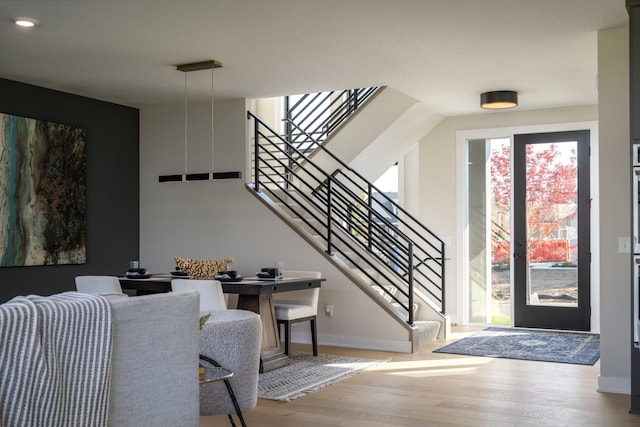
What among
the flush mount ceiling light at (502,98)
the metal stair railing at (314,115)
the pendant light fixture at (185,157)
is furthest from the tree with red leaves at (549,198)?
the pendant light fixture at (185,157)

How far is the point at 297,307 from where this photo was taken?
6.50m

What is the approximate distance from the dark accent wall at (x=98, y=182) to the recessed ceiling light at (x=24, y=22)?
1.96 metres

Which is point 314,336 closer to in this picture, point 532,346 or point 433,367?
point 433,367

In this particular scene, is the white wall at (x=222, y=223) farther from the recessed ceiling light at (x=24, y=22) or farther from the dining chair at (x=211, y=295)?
the recessed ceiling light at (x=24, y=22)

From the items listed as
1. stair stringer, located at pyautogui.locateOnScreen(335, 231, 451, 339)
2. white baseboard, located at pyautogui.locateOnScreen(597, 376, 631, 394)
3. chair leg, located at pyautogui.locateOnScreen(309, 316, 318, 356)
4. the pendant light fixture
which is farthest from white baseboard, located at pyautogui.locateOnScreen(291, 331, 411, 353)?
white baseboard, located at pyautogui.locateOnScreen(597, 376, 631, 394)

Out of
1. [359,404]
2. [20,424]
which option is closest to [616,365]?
[359,404]

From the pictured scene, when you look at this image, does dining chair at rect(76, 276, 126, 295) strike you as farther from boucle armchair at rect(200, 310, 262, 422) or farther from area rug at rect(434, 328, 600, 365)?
area rug at rect(434, 328, 600, 365)

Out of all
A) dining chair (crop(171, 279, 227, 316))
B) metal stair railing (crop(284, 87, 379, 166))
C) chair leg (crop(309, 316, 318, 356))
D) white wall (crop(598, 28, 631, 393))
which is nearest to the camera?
white wall (crop(598, 28, 631, 393))

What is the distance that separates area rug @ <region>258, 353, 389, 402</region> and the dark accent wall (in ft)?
8.60

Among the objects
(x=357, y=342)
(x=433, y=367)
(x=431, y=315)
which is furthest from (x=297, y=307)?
(x=431, y=315)

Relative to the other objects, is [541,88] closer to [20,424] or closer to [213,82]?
A: [213,82]

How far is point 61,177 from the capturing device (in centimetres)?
739

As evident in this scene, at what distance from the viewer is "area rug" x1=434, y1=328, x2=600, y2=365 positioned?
6.75m

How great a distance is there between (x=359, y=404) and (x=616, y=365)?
194 cm
